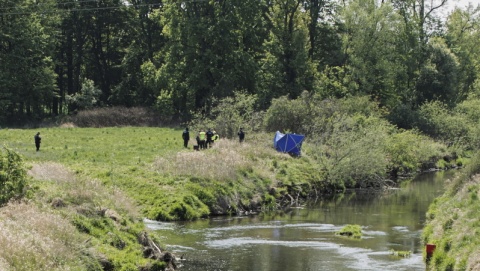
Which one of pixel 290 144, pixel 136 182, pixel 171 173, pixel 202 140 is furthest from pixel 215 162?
pixel 290 144

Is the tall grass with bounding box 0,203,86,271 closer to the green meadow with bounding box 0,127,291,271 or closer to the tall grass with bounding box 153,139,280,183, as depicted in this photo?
the green meadow with bounding box 0,127,291,271

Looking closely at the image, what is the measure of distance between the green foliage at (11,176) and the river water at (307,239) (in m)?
6.41

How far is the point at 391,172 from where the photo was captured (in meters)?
63.3

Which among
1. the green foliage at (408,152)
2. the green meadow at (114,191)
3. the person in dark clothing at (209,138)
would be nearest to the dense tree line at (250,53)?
the green foliage at (408,152)

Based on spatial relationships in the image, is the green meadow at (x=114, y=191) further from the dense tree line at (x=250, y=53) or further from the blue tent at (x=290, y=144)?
the dense tree line at (x=250, y=53)

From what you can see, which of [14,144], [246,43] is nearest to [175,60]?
[246,43]

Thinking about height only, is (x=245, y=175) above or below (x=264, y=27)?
below

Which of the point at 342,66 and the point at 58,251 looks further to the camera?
the point at 342,66

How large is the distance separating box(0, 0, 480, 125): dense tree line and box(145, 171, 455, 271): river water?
107 feet

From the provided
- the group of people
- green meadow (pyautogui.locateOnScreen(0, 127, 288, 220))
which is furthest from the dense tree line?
green meadow (pyautogui.locateOnScreen(0, 127, 288, 220))

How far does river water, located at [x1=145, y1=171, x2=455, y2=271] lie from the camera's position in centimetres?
2848

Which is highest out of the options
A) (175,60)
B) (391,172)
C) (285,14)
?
(285,14)

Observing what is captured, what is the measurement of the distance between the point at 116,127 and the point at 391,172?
3227cm

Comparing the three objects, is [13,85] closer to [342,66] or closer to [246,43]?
[246,43]
